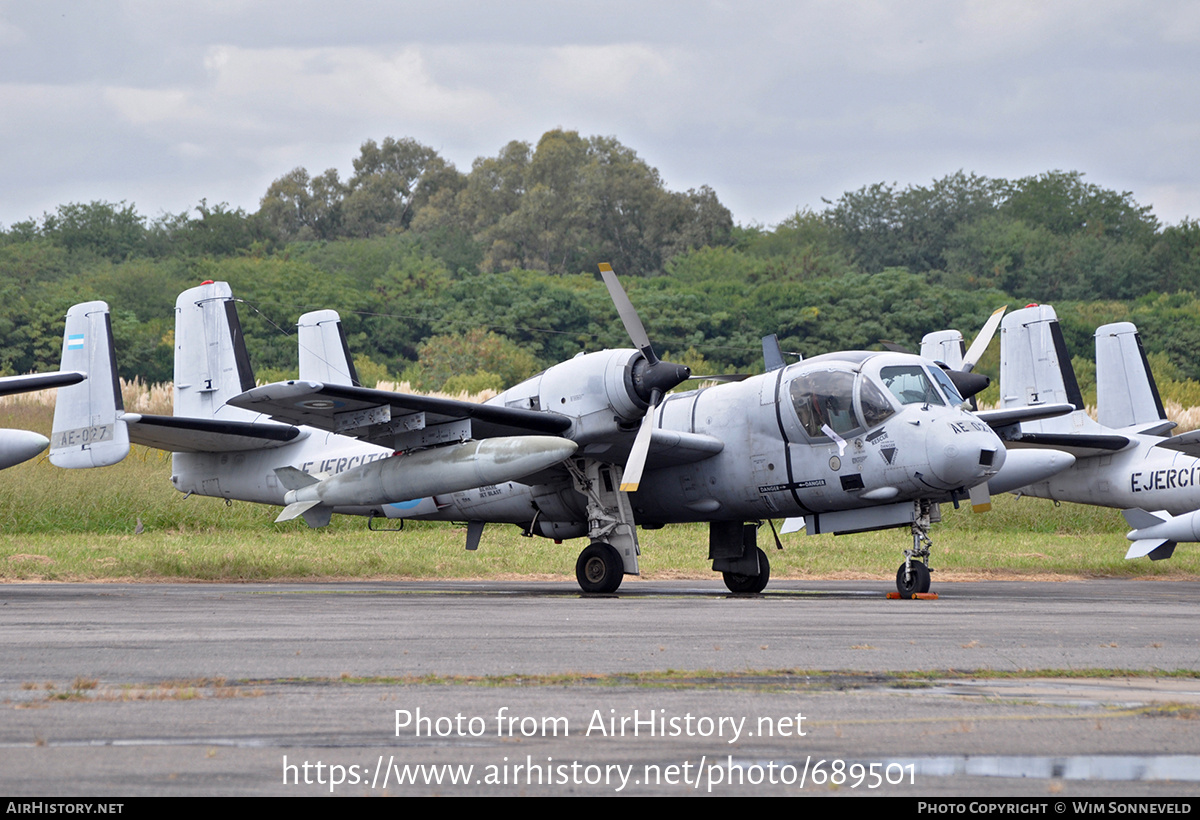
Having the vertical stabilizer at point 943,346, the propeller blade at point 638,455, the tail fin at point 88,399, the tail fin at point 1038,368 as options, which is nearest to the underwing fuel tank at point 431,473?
the propeller blade at point 638,455

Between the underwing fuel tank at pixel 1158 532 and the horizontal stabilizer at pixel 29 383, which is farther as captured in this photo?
the underwing fuel tank at pixel 1158 532

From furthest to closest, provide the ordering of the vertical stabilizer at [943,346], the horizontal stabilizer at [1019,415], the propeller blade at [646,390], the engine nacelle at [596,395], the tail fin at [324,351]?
the vertical stabilizer at [943,346]
the tail fin at [324,351]
the horizontal stabilizer at [1019,415]
the engine nacelle at [596,395]
the propeller blade at [646,390]

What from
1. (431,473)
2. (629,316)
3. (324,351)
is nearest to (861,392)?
(629,316)

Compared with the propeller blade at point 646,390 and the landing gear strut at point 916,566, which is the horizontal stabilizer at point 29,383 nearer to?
the propeller blade at point 646,390

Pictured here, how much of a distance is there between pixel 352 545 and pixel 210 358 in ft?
21.3

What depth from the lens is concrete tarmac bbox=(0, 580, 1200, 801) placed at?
4570 millimetres

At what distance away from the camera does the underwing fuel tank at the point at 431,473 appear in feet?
50.5

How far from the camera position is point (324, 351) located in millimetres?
23609

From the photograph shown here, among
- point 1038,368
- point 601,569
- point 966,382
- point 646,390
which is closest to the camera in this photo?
point 646,390

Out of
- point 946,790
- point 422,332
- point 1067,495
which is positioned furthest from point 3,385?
point 422,332

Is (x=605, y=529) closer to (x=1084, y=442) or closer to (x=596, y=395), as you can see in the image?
(x=596, y=395)

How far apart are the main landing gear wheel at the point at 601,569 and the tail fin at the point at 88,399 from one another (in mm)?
7475

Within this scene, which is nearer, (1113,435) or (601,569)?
(601,569)

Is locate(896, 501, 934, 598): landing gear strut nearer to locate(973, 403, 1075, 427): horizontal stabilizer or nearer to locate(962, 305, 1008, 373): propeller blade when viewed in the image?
locate(973, 403, 1075, 427): horizontal stabilizer
